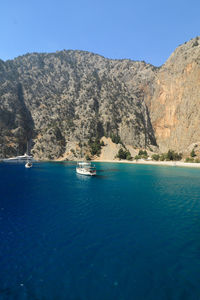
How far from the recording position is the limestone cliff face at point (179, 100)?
477ft

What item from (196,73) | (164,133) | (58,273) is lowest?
(58,273)

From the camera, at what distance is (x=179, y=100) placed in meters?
159

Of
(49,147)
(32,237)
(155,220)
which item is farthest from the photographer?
(49,147)

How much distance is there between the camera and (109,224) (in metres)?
23.7

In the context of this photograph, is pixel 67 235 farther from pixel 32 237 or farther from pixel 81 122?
pixel 81 122

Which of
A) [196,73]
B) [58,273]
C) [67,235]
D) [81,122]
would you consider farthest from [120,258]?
[81,122]

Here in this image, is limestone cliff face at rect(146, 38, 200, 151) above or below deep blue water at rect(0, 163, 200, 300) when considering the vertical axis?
above

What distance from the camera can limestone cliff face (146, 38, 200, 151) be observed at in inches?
5719

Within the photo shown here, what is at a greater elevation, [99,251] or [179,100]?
[179,100]

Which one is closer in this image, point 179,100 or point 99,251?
point 99,251

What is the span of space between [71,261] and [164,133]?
180512mm

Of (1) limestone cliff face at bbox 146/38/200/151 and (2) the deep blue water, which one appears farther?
(1) limestone cliff face at bbox 146/38/200/151

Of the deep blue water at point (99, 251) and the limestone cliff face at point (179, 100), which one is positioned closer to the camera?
the deep blue water at point (99, 251)

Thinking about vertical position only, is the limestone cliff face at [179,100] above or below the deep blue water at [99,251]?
above
